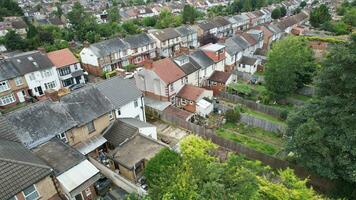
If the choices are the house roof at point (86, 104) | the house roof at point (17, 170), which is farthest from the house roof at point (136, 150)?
the house roof at point (17, 170)

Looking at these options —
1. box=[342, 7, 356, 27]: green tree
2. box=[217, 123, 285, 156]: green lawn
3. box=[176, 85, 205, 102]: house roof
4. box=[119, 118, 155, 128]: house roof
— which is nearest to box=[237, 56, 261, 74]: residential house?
box=[176, 85, 205, 102]: house roof

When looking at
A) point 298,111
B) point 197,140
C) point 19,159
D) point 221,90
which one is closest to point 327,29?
point 221,90

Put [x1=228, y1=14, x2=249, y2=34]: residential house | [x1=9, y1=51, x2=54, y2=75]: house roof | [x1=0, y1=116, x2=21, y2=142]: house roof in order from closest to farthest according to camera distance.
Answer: [x1=0, y1=116, x2=21, y2=142]: house roof < [x1=9, y1=51, x2=54, y2=75]: house roof < [x1=228, y1=14, x2=249, y2=34]: residential house

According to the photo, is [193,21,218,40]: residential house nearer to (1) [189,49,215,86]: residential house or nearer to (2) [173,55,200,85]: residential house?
(1) [189,49,215,86]: residential house

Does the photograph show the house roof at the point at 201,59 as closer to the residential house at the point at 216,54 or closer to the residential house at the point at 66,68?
the residential house at the point at 216,54

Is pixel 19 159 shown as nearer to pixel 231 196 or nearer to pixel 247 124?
pixel 231 196

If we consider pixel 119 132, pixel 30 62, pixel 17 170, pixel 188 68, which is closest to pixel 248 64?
pixel 188 68

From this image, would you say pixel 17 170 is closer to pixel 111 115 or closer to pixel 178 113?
pixel 111 115
